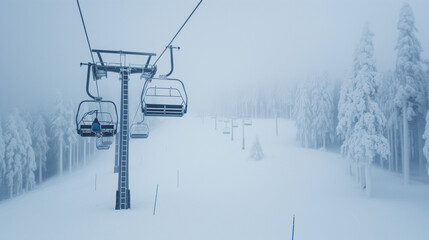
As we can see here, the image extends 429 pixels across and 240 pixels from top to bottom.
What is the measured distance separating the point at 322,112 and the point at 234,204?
111 ft

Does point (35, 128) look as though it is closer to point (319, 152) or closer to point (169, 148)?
point (169, 148)

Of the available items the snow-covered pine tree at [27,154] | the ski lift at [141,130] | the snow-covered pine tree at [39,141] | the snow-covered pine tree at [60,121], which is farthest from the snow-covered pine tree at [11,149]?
the ski lift at [141,130]

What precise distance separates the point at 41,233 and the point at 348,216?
60.5 feet

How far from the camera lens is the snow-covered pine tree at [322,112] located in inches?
1923

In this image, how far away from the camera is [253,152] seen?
41.7 meters

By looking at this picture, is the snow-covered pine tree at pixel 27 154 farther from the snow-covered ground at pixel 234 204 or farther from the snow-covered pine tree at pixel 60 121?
the snow-covered ground at pixel 234 204

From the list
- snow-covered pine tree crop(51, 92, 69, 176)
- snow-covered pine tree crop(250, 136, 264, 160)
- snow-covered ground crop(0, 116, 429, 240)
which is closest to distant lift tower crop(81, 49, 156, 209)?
snow-covered ground crop(0, 116, 429, 240)

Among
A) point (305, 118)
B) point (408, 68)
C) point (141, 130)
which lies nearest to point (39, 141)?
point (141, 130)

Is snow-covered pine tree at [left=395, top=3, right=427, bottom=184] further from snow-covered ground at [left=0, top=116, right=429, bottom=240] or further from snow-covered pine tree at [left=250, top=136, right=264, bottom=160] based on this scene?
snow-covered pine tree at [left=250, top=136, right=264, bottom=160]

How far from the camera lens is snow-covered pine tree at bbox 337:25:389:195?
2455cm

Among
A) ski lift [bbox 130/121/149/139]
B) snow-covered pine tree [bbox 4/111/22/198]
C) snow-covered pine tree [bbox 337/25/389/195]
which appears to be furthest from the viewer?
snow-covered pine tree [bbox 4/111/22/198]

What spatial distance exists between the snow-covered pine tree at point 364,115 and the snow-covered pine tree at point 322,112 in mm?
22517

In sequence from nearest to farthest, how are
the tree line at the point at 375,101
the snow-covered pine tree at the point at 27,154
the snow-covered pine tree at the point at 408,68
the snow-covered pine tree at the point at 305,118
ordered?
1. the tree line at the point at 375,101
2. the snow-covered pine tree at the point at 408,68
3. the snow-covered pine tree at the point at 27,154
4. the snow-covered pine tree at the point at 305,118

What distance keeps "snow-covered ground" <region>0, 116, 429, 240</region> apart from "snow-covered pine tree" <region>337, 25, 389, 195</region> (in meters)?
4.10
